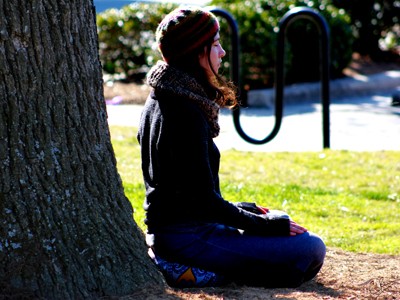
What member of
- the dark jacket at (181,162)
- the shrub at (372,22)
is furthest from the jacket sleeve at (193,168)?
the shrub at (372,22)

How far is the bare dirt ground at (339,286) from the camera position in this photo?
3543 mm

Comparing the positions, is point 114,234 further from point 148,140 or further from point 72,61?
point 72,61

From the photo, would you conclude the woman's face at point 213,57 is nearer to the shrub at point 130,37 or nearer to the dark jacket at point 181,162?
the dark jacket at point 181,162

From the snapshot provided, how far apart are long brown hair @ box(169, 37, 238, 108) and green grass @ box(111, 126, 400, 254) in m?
1.39

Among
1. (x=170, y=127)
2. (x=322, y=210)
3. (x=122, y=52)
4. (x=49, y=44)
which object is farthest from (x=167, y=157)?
(x=122, y=52)

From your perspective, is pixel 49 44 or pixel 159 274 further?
pixel 159 274

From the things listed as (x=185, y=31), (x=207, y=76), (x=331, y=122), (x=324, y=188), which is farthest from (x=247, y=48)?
(x=185, y=31)

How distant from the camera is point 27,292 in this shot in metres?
3.21

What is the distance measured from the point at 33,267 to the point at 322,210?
2.89 metres

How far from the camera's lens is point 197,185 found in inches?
138

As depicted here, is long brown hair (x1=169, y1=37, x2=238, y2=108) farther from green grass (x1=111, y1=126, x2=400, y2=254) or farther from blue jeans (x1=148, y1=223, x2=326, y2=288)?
green grass (x1=111, y1=126, x2=400, y2=254)

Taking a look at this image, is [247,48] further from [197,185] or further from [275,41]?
[197,185]

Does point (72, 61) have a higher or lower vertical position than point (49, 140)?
higher

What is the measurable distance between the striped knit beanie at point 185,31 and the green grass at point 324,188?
1.57 m
